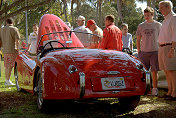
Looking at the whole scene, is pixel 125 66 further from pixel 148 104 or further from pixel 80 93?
pixel 148 104

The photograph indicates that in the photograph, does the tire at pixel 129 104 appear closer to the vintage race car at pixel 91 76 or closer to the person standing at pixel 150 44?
the vintage race car at pixel 91 76

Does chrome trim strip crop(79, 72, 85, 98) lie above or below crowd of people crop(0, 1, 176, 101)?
below

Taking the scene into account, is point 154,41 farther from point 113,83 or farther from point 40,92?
→ point 40,92

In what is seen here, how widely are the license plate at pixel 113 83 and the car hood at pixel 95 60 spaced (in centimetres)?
15

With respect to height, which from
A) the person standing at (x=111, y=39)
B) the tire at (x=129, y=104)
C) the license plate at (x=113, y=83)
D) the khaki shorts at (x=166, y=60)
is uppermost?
the person standing at (x=111, y=39)

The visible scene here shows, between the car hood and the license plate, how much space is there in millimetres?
149

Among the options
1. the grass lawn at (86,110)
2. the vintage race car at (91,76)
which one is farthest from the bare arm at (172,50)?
the vintage race car at (91,76)

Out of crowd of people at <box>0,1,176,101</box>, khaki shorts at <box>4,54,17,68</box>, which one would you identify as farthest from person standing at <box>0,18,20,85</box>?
crowd of people at <box>0,1,176,101</box>

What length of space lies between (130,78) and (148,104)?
4.99 feet

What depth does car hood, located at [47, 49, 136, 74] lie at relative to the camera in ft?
14.1

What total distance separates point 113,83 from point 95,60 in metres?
0.47

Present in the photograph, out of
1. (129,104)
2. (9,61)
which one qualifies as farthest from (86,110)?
(9,61)

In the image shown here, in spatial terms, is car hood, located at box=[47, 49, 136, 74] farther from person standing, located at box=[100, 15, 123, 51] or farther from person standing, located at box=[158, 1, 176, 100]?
person standing, located at box=[158, 1, 176, 100]

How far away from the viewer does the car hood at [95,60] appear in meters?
4.29
